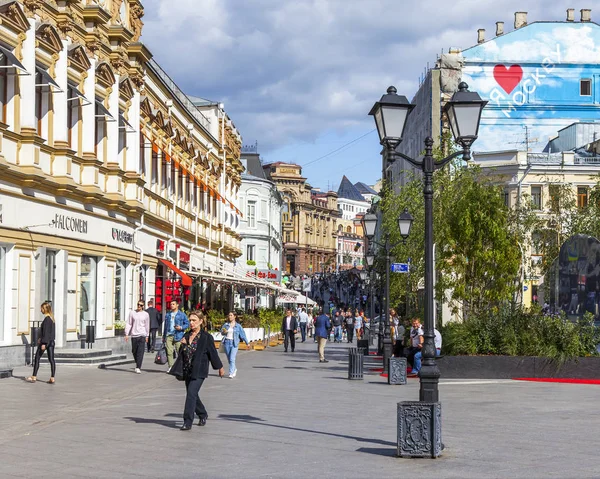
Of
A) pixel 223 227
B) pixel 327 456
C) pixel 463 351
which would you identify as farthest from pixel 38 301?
pixel 223 227

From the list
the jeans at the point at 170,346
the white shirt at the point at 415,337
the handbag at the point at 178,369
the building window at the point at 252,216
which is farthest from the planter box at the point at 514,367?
the building window at the point at 252,216

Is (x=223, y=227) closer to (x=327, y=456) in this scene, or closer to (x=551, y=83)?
(x=551, y=83)

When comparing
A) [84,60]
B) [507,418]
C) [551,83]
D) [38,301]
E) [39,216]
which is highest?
[551,83]

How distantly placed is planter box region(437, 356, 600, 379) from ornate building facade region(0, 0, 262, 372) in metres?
10.3

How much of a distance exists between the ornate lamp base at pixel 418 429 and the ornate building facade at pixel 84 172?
47.0ft

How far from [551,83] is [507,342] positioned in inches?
1797

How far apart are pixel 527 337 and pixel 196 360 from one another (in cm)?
1228

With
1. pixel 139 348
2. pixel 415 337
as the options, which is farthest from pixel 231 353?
pixel 415 337

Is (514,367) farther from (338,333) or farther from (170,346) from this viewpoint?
(338,333)

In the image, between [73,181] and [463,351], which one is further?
[73,181]

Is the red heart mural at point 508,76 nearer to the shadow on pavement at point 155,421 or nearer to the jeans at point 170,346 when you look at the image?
the jeans at point 170,346

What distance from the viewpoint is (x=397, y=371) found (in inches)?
923

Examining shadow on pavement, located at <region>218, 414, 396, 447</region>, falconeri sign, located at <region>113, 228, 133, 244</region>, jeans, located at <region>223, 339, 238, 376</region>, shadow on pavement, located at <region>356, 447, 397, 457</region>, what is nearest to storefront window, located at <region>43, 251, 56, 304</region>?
jeans, located at <region>223, 339, 238, 376</region>

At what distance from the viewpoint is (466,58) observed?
68062 mm
